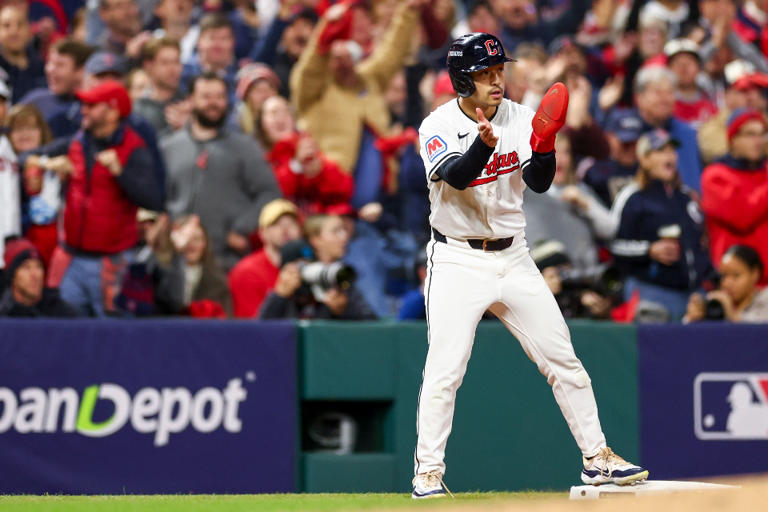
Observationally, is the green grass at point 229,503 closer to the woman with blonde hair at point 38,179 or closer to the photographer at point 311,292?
the photographer at point 311,292

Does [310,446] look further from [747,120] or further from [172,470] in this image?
[747,120]

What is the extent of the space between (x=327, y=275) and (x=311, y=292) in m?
0.27

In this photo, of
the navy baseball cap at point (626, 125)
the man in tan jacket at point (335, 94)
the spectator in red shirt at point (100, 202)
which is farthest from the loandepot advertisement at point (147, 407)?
the navy baseball cap at point (626, 125)

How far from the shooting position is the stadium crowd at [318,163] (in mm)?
7883

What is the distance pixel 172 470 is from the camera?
7082 mm

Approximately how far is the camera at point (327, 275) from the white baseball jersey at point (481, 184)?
6.49 feet

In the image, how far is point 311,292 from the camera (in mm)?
7602

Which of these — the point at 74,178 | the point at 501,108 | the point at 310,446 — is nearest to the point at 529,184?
the point at 501,108

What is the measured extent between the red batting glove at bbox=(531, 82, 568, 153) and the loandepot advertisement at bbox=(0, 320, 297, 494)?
103 inches

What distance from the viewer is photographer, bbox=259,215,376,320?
7.43m

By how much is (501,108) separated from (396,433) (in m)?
2.57

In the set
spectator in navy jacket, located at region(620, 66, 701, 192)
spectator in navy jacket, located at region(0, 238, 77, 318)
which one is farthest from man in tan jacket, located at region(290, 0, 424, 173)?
spectator in navy jacket, located at region(0, 238, 77, 318)

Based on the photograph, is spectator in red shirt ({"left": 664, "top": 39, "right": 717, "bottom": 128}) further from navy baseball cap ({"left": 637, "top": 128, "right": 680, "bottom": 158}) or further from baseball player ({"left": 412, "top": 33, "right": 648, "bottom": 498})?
baseball player ({"left": 412, "top": 33, "right": 648, "bottom": 498})

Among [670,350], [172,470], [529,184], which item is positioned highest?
[529,184]
